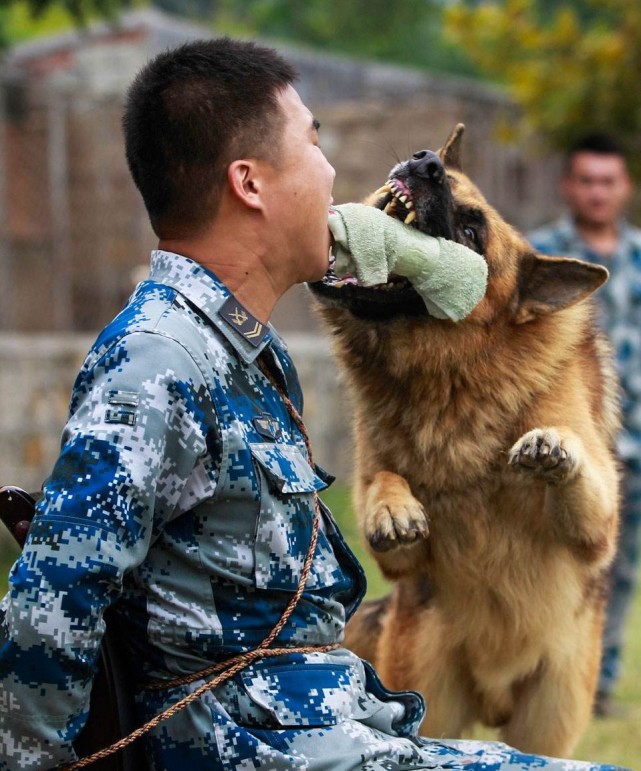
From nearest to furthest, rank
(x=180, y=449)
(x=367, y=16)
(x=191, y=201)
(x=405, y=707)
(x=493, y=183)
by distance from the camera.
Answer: (x=180, y=449)
(x=191, y=201)
(x=405, y=707)
(x=493, y=183)
(x=367, y=16)

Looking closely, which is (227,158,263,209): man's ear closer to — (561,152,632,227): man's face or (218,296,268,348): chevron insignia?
(218,296,268,348): chevron insignia

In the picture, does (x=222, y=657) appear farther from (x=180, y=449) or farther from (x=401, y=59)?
(x=401, y=59)

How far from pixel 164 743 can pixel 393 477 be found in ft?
5.39

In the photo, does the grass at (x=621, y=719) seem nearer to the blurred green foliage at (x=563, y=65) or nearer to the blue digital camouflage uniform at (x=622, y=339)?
the blue digital camouflage uniform at (x=622, y=339)

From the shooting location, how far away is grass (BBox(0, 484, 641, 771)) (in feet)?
18.0

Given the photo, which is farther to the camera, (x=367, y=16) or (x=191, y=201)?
(x=367, y=16)

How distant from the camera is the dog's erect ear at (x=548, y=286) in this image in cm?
391

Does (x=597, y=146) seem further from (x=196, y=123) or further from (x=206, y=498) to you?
(x=206, y=498)

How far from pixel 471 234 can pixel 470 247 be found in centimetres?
5

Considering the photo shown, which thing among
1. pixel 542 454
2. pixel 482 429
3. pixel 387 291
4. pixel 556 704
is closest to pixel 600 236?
pixel 556 704

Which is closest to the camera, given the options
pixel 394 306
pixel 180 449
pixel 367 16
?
pixel 180 449

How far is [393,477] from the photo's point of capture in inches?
151

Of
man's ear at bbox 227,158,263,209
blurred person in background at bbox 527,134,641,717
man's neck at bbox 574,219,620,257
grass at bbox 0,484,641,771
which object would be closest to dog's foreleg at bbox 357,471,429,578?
grass at bbox 0,484,641,771

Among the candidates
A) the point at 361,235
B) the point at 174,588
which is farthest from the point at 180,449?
the point at 361,235
